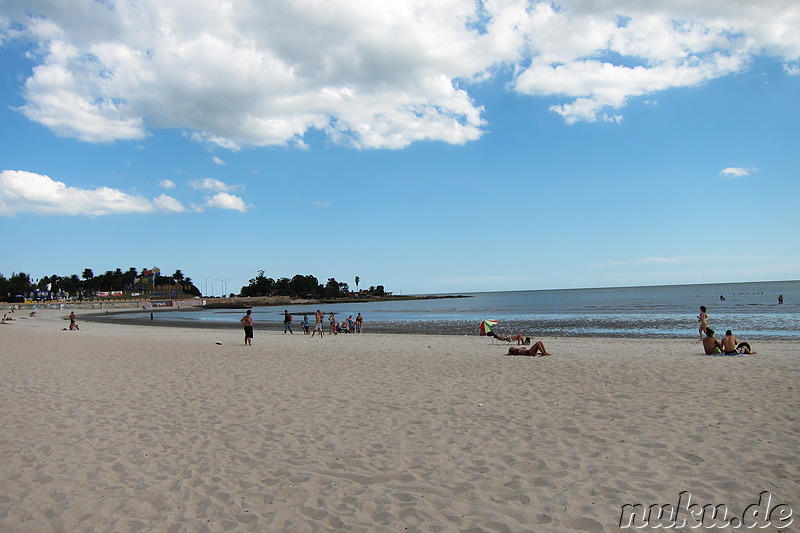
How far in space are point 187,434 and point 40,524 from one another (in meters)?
2.64

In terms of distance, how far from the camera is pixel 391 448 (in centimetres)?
618

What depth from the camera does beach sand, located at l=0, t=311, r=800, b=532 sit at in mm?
4473

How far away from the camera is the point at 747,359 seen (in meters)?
13.2

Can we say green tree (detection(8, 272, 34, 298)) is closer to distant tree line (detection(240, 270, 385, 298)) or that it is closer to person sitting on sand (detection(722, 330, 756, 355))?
distant tree line (detection(240, 270, 385, 298))

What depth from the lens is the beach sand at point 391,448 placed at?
447 cm

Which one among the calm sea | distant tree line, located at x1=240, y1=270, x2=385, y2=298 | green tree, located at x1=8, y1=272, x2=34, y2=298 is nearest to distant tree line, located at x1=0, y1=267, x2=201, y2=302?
green tree, located at x1=8, y1=272, x2=34, y2=298

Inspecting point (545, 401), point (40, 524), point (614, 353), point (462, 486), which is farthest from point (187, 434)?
point (614, 353)

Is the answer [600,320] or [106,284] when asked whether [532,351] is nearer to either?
[600,320]
